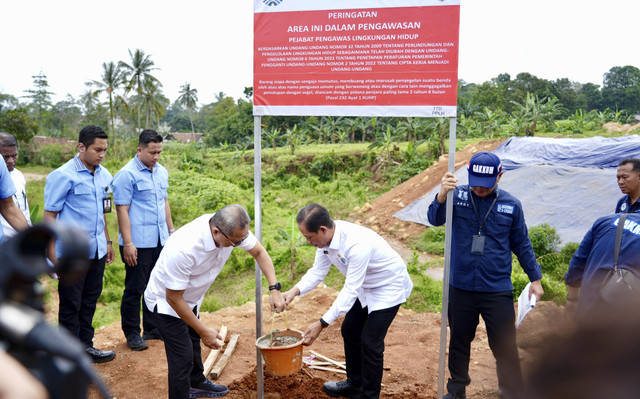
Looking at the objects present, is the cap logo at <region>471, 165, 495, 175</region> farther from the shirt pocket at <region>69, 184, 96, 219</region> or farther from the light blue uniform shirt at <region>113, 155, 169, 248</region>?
the shirt pocket at <region>69, 184, 96, 219</region>

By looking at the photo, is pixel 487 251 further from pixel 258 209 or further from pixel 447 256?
pixel 258 209

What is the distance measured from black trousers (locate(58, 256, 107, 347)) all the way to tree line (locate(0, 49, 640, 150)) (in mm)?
15870

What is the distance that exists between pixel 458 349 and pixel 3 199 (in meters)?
3.70

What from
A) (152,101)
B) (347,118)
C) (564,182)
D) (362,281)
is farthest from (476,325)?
(152,101)

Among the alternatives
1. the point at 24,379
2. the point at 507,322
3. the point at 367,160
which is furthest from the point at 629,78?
the point at 24,379

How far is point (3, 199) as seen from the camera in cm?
352

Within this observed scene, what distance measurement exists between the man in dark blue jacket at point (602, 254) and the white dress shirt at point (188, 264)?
7.34 feet

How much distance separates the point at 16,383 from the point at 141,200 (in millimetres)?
4445

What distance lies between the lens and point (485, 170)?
355cm

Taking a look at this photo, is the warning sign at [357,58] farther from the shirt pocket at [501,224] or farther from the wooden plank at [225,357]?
the wooden plank at [225,357]

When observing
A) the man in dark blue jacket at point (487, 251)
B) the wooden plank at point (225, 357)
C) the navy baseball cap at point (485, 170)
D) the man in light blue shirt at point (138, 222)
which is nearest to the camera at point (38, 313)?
the man in dark blue jacket at point (487, 251)

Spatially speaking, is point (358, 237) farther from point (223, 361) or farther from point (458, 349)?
point (223, 361)

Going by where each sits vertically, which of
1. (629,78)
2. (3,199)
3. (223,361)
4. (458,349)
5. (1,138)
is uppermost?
(629,78)

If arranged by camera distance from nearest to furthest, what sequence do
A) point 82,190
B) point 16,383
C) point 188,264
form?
point 16,383 → point 188,264 → point 82,190
